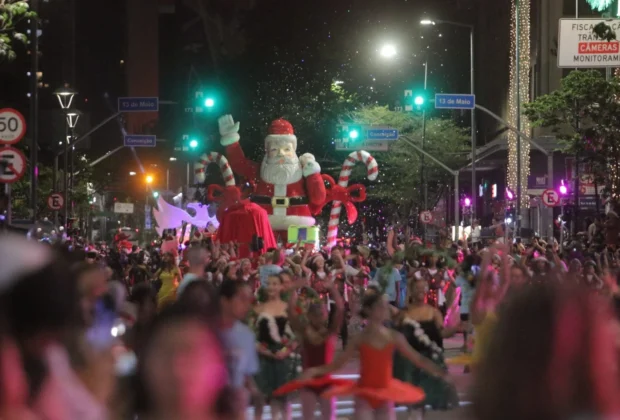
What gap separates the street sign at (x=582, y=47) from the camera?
26.0 meters

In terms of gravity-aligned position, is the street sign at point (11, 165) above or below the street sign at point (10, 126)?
below

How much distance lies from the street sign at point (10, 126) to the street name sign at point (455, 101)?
2021cm

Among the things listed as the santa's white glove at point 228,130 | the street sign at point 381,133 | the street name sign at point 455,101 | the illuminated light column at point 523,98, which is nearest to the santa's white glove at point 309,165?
the santa's white glove at point 228,130

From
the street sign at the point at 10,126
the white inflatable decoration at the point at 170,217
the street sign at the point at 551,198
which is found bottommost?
the white inflatable decoration at the point at 170,217

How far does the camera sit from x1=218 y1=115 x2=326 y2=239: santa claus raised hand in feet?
128

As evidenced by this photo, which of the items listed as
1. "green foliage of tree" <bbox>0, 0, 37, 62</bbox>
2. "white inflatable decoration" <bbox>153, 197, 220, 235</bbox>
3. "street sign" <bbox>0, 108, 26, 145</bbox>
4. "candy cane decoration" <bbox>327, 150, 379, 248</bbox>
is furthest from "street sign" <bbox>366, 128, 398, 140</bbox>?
"street sign" <bbox>0, 108, 26, 145</bbox>

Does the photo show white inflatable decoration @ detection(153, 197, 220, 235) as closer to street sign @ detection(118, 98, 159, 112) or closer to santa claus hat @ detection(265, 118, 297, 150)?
street sign @ detection(118, 98, 159, 112)

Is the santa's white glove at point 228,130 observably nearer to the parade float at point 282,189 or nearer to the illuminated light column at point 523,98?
the parade float at point 282,189

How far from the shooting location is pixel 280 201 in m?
39.2

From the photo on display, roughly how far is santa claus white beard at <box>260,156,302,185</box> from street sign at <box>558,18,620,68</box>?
14.1 meters

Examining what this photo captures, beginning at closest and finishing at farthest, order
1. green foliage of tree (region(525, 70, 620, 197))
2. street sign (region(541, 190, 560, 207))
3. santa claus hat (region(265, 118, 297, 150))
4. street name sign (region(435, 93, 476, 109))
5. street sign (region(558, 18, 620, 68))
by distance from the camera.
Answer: street sign (region(558, 18, 620, 68)) → street sign (region(541, 190, 560, 207)) → green foliage of tree (region(525, 70, 620, 197)) → street name sign (region(435, 93, 476, 109)) → santa claus hat (region(265, 118, 297, 150))

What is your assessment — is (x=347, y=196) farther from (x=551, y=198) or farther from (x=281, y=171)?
(x=551, y=198)

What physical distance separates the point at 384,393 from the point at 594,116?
30195 millimetres

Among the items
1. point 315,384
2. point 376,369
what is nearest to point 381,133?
point 315,384
